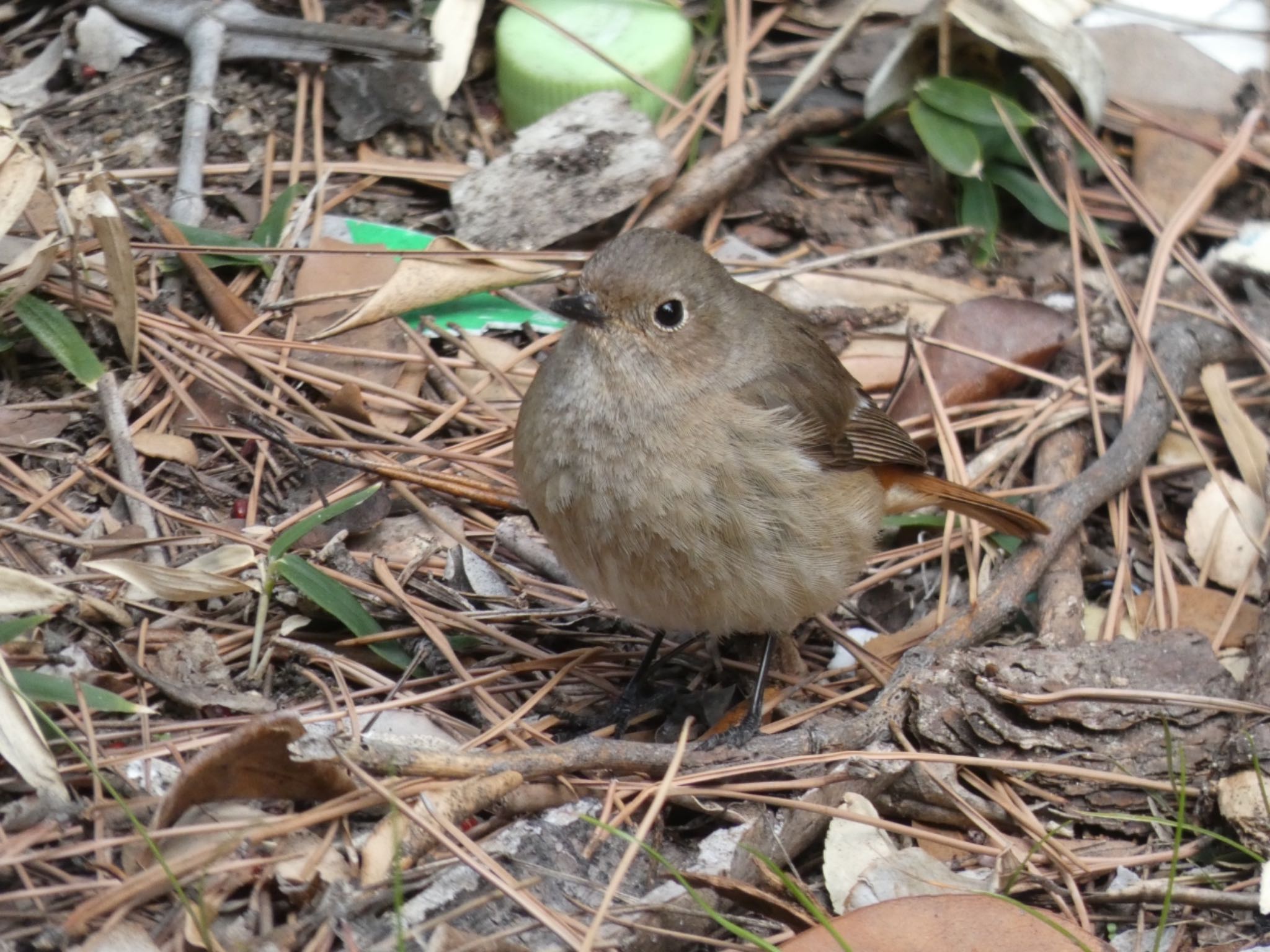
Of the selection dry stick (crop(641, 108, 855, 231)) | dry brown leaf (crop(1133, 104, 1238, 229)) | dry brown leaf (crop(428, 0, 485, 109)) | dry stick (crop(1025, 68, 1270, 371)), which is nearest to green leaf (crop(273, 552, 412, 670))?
dry stick (crop(641, 108, 855, 231))

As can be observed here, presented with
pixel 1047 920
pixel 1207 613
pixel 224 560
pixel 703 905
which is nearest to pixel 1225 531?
pixel 1207 613

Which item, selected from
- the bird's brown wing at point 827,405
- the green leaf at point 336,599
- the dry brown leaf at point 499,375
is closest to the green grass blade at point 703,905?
the green leaf at point 336,599

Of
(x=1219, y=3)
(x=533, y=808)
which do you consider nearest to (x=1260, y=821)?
(x=533, y=808)

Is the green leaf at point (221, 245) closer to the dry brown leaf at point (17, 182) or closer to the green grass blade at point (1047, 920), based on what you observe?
the dry brown leaf at point (17, 182)

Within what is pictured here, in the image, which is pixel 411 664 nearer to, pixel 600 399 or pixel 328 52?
pixel 600 399

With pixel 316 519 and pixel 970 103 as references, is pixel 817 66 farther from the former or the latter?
pixel 316 519

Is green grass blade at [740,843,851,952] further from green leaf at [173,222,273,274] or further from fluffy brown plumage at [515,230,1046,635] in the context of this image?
green leaf at [173,222,273,274]
